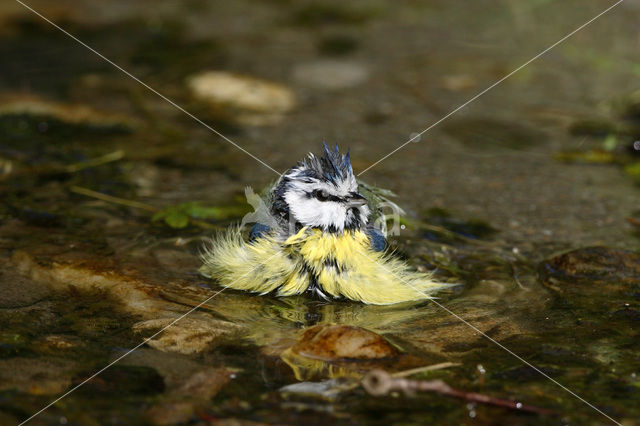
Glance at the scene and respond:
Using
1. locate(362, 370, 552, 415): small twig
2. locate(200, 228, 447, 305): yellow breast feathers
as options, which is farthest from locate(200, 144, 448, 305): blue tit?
locate(362, 370, 552, 415): small twig

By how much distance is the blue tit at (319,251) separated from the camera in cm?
Answer: 377

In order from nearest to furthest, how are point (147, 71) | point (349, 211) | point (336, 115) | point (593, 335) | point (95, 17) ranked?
1. point (593, 335)
2. point (349, 211)
3. point (336, 115)
4. point (147, 71)
5. point (95, 17)

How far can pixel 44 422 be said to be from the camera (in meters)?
2.68

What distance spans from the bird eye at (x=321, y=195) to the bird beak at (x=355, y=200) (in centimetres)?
11

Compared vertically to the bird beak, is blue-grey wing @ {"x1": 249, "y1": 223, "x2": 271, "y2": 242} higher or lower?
lower

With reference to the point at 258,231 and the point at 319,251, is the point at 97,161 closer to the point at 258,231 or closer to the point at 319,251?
the point at 258,231

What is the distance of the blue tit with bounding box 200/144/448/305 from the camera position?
377cm

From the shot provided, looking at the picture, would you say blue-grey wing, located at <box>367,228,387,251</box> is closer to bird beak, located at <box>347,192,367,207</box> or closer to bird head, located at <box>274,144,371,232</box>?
bird head, located at <box>274,144,371,232</box>

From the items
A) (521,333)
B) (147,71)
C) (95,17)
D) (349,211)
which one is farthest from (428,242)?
(95,17)

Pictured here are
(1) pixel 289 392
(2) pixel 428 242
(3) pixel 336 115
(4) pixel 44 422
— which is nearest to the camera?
(4) pixel 44 422

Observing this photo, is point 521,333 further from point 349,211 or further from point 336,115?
point 336,115

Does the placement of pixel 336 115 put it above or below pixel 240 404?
above

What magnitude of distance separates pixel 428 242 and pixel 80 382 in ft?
7.52

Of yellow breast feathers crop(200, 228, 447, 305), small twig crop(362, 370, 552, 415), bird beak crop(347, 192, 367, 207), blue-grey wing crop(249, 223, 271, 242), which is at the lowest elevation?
small twig crop(362, 370, 552, 415)
